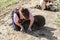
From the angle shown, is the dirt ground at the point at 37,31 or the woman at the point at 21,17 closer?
the dirt ground at the point at 37,31

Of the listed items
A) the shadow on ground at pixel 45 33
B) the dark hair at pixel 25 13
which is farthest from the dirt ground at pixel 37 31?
the dark hair at pixel 25 13

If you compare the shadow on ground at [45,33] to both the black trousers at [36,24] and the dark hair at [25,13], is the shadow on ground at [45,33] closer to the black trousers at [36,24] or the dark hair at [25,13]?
the black trousers at [36,24]

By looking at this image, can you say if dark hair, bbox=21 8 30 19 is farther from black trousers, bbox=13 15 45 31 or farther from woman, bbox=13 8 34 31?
black trousers, bbox=13 15 45 31

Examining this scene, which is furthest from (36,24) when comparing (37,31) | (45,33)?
(45,33)

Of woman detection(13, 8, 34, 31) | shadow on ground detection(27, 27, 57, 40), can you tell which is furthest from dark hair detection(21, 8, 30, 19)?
shadow on ground detection(27, 27, 57, 40)

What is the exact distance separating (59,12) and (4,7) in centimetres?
159

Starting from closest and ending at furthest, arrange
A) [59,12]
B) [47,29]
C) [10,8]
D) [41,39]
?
[41,39]
[47,29]
[59,12]
[10,8]

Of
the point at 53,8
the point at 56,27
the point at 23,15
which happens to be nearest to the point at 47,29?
the point at 56,27

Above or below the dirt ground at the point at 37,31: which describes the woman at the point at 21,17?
above

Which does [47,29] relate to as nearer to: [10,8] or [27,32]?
[27,32]

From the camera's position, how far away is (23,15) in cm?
589

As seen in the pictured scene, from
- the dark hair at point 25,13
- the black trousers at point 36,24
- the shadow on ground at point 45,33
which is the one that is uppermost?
the dark hair at point 25,13

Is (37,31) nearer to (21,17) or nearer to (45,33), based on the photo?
(45,33)

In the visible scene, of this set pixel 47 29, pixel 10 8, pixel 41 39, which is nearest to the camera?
pixel 41 39
